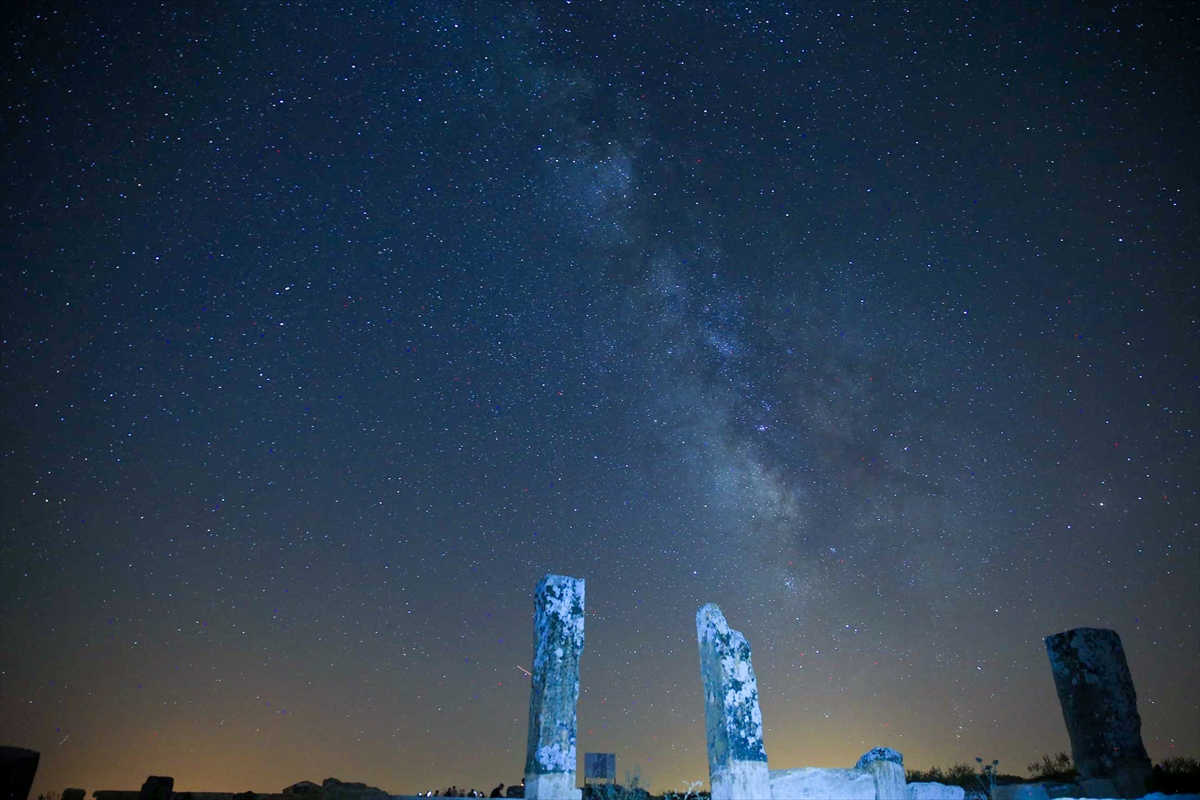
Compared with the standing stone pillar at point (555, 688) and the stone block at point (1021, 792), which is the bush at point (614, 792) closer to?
the standing stone pillar at point (555, 688)

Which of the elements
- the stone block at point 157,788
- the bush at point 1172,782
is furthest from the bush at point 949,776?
the stone block at point 157,788

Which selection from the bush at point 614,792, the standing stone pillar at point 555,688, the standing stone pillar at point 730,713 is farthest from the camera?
the bush at point 614,792

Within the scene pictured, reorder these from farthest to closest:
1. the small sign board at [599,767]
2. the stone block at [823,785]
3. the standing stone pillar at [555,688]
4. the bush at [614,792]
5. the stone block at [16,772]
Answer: the small sign board at [599,767]
the bush at [614,792]
the stone block at [823,785]
the standing stone pillar at [555,688]
the stone block at [16,772]

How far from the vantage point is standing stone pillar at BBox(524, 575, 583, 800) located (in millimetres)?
9906

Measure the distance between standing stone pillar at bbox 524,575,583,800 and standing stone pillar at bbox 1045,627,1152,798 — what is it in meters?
9.40

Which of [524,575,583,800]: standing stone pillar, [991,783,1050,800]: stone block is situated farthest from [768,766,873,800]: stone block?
[524,575,583,800]: standing stone pillar

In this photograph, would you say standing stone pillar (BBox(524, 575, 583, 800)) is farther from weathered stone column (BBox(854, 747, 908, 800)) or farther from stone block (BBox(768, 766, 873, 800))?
weathered stone column (BBox(854, 747, 908, 800))

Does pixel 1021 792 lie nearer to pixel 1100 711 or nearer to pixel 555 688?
pixel 1100 711

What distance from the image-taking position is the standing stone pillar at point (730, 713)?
1028 centimetres

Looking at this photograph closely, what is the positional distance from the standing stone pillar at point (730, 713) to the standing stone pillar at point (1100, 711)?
6.33 metres

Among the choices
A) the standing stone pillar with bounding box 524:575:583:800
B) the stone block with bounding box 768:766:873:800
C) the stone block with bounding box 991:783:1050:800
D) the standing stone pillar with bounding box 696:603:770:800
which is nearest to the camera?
the standing stone pillar with bounding box 524:575:583:800

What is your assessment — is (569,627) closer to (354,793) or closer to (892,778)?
(354,793)

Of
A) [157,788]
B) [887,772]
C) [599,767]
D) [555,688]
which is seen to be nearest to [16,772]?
[157,788]

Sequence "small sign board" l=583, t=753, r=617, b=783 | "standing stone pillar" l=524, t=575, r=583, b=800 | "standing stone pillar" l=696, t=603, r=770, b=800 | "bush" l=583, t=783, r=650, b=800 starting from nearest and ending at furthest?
"standing stone pillar" l=524, t=575, r=583, b=800
"standing stone pillar" l=696, t=603, r=770, b=800
"bush" l=583, t=783, r=650, b=800
"small sign board" l=583, t=753, r=617, b=783
